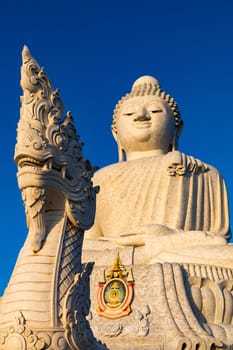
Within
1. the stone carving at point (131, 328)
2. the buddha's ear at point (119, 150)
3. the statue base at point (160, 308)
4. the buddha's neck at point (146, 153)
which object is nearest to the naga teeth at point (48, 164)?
the statue base at point (160, 308)

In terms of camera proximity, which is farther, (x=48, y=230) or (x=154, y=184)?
(x=154, y=184)

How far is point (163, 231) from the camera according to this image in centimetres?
1117

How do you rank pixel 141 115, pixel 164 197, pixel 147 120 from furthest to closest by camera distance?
pixel 147 120
pixel 141 115
pixel 164 197

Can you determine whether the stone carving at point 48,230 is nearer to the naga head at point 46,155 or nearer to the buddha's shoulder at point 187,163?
the naga head at point 46,155

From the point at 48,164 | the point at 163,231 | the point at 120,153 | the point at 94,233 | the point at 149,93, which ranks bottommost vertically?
the point at 48,164

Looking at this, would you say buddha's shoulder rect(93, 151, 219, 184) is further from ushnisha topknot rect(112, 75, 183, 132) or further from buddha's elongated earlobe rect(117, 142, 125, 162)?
ushnisha topknot rect(112, 75, 183, 132)

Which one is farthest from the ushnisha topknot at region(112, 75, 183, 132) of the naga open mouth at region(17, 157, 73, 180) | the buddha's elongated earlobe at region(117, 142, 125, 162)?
the naga open mouth at region(17, 157, 73, 180)

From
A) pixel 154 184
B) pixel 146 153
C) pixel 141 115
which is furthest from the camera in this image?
pixel 146 153

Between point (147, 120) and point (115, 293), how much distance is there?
5356 mm

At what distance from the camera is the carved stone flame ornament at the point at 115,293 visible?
9.06 meters

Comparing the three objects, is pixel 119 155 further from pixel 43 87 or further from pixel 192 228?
pixel 43 87

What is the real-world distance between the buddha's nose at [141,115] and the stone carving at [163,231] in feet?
0.07

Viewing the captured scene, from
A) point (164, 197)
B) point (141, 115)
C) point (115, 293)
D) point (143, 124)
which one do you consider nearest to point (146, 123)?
point (143, 124)

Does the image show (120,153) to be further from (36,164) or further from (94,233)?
(36,164)
